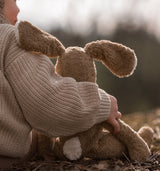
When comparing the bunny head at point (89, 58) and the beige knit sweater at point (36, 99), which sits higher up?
the bunny head at point (89, 58)

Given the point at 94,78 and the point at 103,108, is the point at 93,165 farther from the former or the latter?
the point at 94,78

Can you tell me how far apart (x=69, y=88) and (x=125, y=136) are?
17.3 inches

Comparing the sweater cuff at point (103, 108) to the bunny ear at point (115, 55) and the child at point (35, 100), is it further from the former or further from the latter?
the bunny ear at point (115, 55)

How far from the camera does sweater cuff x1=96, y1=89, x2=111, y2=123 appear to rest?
1.35 meters

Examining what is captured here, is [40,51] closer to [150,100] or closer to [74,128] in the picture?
[74,128]

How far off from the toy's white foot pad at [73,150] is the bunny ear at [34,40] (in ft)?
1.53

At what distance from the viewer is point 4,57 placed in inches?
50.5

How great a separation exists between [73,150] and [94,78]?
39cm

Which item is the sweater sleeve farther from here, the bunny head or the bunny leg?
the bunny leg

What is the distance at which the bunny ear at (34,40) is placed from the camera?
1245 mm

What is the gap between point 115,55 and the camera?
4.56 ft

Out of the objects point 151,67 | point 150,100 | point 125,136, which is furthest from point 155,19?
point 125,136

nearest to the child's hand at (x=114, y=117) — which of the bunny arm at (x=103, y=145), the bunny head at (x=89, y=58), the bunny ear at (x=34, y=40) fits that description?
the bunny arm at (x=103, y=145)

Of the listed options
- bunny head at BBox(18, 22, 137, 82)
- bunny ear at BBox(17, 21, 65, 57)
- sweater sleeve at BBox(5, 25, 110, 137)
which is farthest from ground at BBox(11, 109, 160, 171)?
bunny ear at BBox(17, 21, 65, 57)
